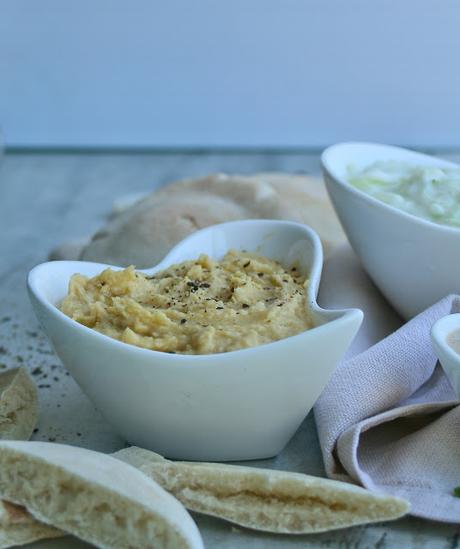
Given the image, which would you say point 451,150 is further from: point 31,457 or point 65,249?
point 31,457

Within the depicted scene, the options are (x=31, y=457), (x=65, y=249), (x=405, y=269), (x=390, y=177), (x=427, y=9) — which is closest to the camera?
(x=31, y=457)

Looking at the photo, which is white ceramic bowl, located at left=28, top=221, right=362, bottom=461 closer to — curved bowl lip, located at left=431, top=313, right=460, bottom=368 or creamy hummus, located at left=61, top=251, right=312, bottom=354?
creamy hummus, located at left=61, top=251, right=312, bottom=354

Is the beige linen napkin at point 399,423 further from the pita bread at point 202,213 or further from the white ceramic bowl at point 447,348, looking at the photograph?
the pita bread at point 202,213

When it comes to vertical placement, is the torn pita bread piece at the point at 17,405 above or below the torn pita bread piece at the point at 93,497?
below

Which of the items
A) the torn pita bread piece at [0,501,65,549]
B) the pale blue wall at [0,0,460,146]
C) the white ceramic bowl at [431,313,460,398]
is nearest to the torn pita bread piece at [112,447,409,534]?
the torn pita bread piece at [0,501,65,549]

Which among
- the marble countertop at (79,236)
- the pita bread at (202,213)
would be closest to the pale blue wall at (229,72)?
the marble countertop at (79,236)

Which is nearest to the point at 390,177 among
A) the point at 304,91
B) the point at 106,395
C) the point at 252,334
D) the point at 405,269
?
the point at 405,269

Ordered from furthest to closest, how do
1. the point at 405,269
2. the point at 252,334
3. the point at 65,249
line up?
the point at 65,249 → the point at 405,269 → the point at 252,334
